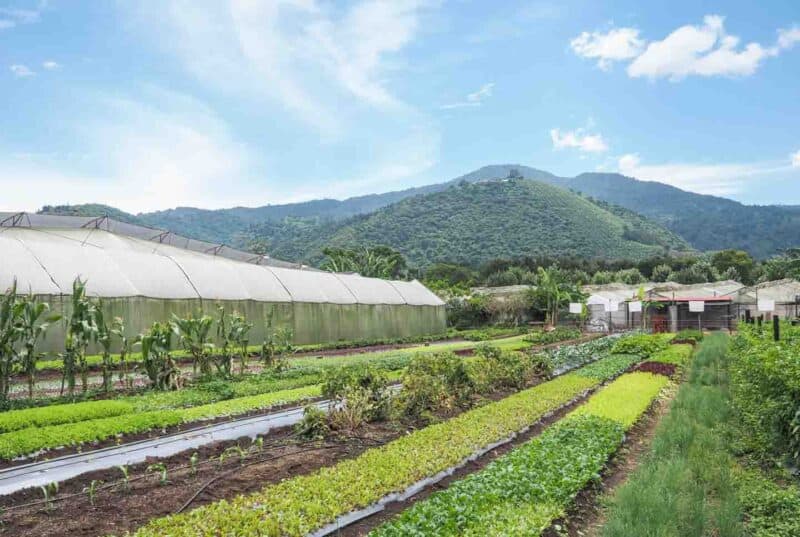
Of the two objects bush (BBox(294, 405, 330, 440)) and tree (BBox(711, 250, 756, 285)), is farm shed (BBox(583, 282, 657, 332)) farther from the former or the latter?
bush (BBox(294, 405, 330, 440))

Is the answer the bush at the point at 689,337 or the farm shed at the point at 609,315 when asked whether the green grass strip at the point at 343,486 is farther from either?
the farm shed at the point at 609,315

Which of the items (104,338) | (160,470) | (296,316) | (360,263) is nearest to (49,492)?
(160,470)

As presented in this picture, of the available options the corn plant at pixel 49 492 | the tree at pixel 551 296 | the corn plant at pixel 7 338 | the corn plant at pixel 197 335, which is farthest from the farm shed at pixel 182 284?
the tree at pixel 551 296

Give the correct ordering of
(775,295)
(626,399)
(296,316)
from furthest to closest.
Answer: (775,295)
(296,316)
(626,399)

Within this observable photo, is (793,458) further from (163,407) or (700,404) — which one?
(163,407)

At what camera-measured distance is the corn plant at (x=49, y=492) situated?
6.43 metres

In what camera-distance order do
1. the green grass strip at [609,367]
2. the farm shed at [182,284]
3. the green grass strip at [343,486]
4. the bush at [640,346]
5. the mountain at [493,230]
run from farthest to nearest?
the mountain at [493,230]
the bush at [640,346]
the farm shed at [182,284]
the green grass strip at [609,367]
the green grass strip at [343,486]

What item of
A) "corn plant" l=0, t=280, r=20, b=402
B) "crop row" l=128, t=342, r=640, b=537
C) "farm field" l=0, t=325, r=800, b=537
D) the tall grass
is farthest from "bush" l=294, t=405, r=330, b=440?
"corn plant" l=0, t=280, r=20, b=402

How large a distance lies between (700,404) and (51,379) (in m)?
16.8

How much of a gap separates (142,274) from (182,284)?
1814 mm

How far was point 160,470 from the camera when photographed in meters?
8.07

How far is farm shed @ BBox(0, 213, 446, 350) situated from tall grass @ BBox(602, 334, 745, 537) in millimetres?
12192

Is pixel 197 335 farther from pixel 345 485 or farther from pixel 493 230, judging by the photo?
pixel 493 230

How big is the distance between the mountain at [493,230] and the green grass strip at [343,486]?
103 metres
